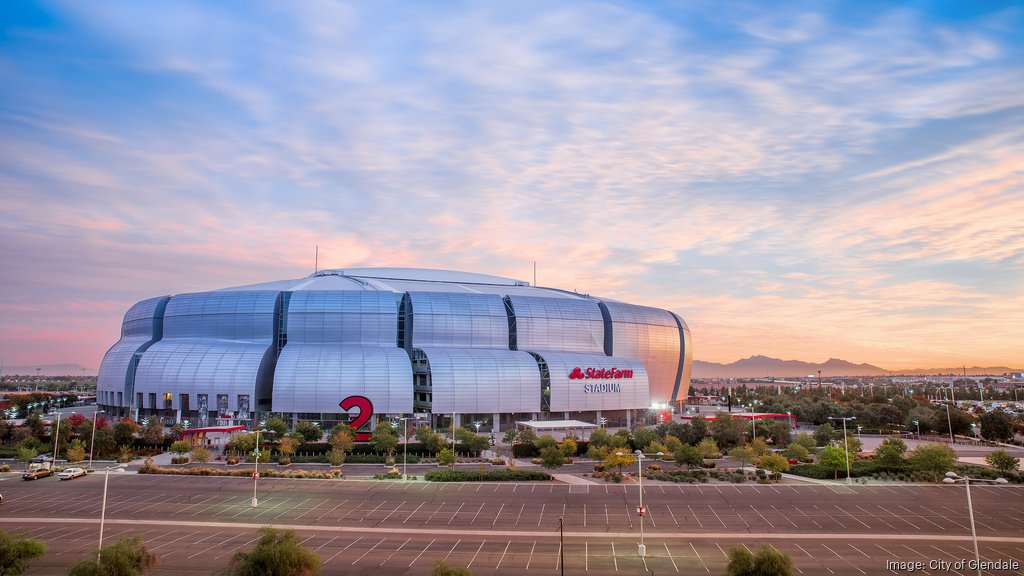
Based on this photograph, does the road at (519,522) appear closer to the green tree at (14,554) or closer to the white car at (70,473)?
the white car at (70,473)

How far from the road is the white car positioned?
1.18m

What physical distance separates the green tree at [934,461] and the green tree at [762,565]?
41443 millimetres

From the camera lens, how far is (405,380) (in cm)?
9894

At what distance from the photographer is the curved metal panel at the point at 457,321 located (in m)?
113

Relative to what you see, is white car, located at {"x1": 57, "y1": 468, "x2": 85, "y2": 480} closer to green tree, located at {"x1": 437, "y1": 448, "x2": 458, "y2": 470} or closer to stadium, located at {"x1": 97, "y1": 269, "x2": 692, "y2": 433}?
green tree, located at {"x1": 437, "y1": 448, "x2": 458, "y2": 470}

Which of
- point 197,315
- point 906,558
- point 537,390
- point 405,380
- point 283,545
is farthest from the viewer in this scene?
point 197,315

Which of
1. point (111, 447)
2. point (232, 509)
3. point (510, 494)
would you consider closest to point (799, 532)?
point (510, 494)

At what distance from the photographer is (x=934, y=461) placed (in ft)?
188

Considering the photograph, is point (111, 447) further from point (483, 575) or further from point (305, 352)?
point (483, 575)

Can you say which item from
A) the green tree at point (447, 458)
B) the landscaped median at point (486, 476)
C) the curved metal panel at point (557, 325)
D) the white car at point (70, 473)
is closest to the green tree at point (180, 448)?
the white car at point (70, 473)

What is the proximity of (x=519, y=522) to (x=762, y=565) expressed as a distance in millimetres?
19767

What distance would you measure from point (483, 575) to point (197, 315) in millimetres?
101905

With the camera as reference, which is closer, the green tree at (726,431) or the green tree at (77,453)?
the green tree at (77,453)

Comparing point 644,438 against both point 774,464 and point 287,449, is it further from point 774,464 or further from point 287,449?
point 287,449
